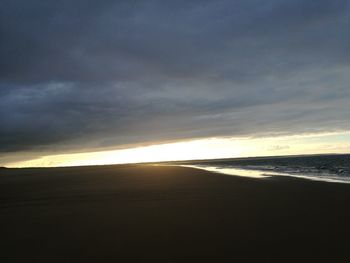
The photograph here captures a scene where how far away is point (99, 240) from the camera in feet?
29.4

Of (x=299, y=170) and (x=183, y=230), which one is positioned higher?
(x=299, y=170)

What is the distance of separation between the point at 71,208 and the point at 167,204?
4.13 meters

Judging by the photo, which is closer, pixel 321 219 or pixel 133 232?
pixel 133 232

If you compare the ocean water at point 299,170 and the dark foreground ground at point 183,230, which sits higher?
the ocean water at point 299,170

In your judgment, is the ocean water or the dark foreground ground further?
the ocean water

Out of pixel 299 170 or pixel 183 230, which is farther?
pixel 299 170

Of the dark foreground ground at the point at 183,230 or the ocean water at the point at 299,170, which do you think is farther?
the ocean water at the point at 299,170

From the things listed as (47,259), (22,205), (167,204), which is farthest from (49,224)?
(22,205)

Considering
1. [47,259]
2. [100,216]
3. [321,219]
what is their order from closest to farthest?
[47,259] < [321,219] < [100,216]

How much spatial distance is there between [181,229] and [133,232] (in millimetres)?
1371

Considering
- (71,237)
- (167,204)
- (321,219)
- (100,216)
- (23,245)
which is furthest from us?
(167,204)

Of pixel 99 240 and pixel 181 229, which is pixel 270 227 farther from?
pixel 99 240

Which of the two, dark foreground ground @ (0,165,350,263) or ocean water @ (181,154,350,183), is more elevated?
ocean water @ (181,154,350,183)

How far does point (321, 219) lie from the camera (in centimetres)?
1066
